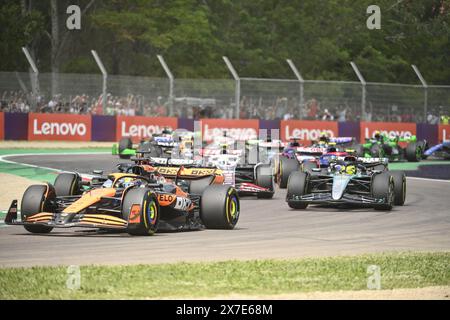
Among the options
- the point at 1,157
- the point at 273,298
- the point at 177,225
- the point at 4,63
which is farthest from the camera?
the point at 4,63

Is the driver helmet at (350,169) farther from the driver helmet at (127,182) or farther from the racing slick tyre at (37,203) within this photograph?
the racing slick tyre at (37,203)

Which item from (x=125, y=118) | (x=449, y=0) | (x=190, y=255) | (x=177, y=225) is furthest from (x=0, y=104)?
(x=190, y=255)

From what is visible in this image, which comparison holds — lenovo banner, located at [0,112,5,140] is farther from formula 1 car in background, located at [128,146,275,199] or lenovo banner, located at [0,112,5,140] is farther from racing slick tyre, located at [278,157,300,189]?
formula 1 car in background, located at [128,146,275,199]

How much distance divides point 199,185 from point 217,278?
7.84m

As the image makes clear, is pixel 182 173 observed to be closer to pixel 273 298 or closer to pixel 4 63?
pixel 273 298

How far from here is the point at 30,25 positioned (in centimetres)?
5553

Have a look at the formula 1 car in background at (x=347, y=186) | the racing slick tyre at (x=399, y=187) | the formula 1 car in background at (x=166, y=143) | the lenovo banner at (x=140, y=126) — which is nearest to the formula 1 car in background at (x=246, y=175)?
the formula 1 car in background at (x=347, y=186)

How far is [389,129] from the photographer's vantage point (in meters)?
46.4

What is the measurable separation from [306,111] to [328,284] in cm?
3375

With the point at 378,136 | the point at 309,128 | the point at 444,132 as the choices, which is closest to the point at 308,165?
the point at 378,136

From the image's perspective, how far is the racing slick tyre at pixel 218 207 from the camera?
56.8 feet

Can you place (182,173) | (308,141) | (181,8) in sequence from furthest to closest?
(181,8)
(308,141)
(182,173)

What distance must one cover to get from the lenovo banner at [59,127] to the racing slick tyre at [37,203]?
26.4 m

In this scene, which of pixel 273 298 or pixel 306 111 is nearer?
pixel 273 298
